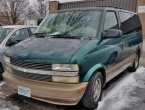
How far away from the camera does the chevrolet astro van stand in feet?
12.7

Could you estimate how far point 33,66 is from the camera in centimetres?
407

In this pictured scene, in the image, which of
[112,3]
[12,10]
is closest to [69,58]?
[112,3]

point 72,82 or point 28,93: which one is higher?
point 72,82

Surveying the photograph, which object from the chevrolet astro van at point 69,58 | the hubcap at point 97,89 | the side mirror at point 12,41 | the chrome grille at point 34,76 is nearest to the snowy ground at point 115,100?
the hubcap at point 97,89

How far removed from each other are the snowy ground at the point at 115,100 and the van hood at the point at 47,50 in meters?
0.99

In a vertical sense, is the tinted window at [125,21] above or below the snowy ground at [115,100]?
above

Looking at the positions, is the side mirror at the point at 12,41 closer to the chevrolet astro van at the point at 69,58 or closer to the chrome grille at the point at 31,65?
the chevrolet astro van at the point at 69,58

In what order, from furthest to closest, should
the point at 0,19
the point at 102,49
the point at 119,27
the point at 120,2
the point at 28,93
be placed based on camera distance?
the point at 0,19 < the point at 120,2 < the point at 119,27 < the point at 102,49 < the point at 28,93

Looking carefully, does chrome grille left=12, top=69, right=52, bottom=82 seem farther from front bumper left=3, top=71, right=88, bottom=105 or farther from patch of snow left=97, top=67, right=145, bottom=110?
patch of snow left=97, top=67, right=145, bottom=110

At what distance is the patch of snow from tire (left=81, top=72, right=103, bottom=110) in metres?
0.20

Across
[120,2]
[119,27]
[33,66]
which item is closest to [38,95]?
[33,66]

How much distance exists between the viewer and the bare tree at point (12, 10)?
114ft

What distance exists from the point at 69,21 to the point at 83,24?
0.39 metres

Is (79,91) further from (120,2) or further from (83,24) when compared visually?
(120,2)
